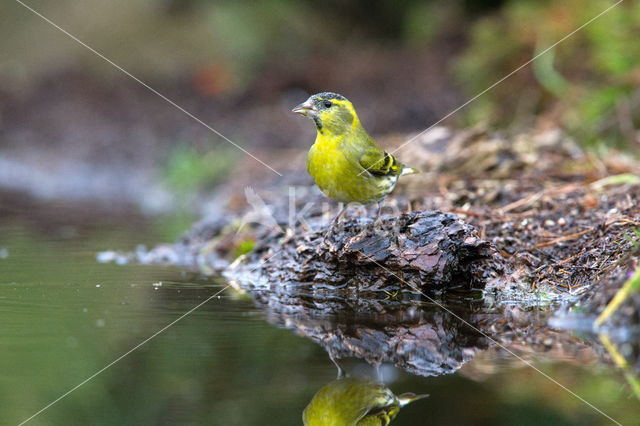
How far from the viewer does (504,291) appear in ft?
15.3

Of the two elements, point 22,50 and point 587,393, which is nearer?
point 587,393

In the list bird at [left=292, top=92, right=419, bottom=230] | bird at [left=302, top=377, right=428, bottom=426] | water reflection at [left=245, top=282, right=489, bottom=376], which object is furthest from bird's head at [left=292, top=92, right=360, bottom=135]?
bird at [left=302, top=377, right=428, bottom=426]

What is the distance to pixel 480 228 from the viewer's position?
536 centimetres

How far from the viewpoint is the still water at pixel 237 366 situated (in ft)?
9.10

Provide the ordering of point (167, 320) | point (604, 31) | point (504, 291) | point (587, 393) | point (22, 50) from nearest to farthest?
point (587, 393)
point (167, 320)
point (504, 291)
point (604, 31)
point (22, 50)

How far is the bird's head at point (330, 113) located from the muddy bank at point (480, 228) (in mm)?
621

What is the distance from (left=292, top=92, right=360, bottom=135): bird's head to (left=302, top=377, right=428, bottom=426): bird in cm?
253

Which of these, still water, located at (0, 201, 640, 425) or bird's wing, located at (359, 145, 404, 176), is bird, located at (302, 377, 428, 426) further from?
bird's wing, located at (359, 145, 404, 176)

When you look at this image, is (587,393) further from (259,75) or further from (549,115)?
(259,75)

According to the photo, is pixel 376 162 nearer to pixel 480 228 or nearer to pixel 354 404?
pixel 480 228

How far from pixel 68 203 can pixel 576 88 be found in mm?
6407

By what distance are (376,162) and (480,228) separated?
0.82 m

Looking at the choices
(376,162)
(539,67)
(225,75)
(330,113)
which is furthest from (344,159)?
(225,75)

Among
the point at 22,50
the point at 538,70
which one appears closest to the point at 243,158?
the point at 538,70
